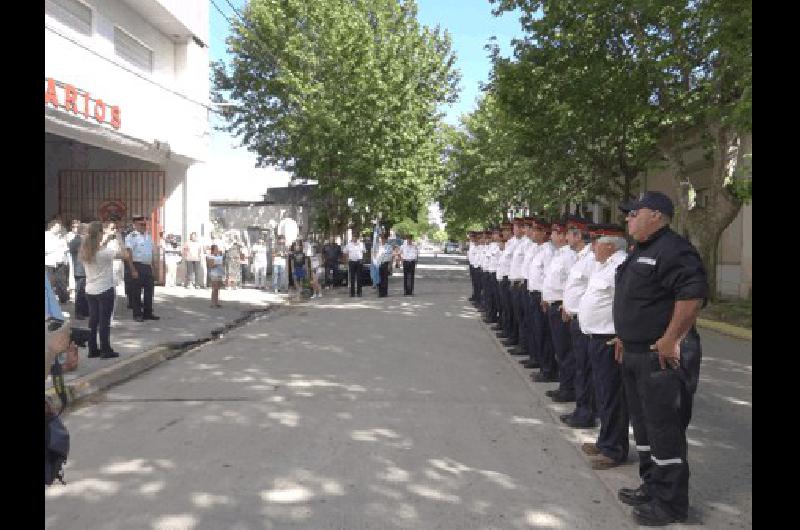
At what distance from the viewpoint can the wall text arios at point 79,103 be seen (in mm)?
13528

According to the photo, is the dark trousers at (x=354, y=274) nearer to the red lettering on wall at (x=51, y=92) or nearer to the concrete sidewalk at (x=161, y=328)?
the concrete sidewalk at (x=161, y=328)

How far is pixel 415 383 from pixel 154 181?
14.9 m

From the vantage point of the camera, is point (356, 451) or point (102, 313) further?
point (102, 313)

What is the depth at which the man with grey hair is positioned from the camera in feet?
16.7

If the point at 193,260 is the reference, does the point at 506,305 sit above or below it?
below

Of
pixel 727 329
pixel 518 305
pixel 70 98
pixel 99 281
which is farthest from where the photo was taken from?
pixel 70 98

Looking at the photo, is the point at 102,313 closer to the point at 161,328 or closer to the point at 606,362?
the point at 161,328

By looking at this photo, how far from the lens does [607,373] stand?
201 inches

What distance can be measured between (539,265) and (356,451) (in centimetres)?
397

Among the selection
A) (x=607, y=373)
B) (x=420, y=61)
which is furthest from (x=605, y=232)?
(x=420, y=61)

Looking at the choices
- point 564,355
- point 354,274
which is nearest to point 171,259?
point 354,274

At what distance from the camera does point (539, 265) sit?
27.9 ft

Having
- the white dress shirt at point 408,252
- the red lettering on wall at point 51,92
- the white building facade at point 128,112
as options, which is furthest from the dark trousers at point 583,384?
the white dress shirt at point 408,252

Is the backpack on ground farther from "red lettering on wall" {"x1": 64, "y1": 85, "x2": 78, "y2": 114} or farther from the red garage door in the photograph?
the red garage door
